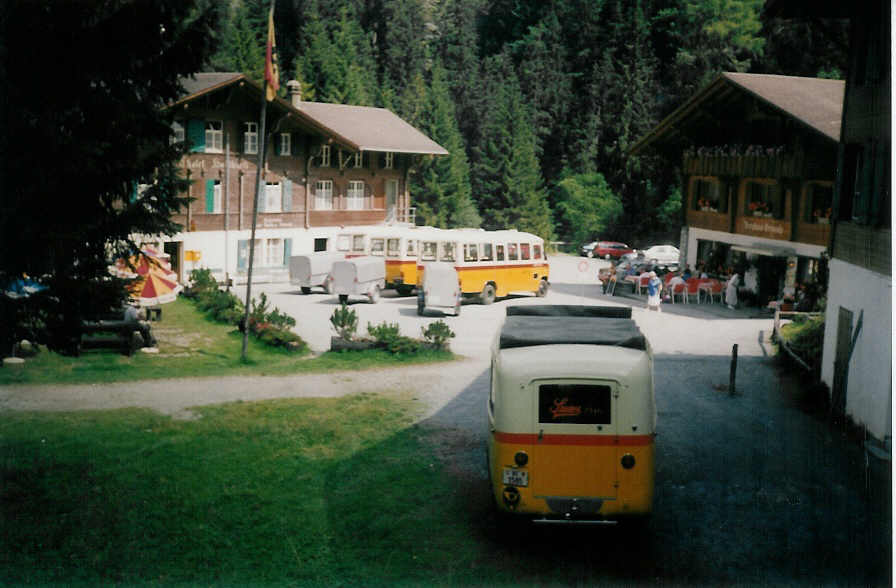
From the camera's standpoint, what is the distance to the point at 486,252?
2503 centimetres

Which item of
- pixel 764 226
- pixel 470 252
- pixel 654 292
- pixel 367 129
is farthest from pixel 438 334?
pixel 367 129

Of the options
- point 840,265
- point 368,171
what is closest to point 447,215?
point 368,171

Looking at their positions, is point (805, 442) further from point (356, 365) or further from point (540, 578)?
point (356, 365)

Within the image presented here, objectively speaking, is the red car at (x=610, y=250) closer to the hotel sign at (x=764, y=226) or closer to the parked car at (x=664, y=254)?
the parked car at (x=664, y=254)

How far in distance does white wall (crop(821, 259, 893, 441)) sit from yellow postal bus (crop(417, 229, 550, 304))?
12023 millimetres

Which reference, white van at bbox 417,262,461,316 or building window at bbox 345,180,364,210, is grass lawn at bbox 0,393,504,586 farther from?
building window at bbox 345,180,364,210

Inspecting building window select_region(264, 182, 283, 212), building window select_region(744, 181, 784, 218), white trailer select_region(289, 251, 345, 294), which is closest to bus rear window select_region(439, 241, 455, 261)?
white trailer select_region(289, 251, 345, 294)

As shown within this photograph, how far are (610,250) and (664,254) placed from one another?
2.39 metres

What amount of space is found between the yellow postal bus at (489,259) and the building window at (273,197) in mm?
6031

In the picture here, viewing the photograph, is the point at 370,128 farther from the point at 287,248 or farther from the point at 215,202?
the point at 215,202

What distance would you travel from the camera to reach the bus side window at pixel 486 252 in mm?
24812

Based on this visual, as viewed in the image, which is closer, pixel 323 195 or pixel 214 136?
pixel 214 136

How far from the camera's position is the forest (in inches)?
1512

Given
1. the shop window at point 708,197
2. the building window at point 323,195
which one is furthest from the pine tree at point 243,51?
the shop window at point 708,197
